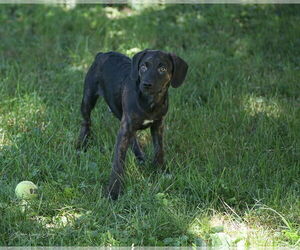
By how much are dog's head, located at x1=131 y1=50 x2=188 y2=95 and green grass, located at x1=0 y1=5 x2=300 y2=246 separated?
2.82ft

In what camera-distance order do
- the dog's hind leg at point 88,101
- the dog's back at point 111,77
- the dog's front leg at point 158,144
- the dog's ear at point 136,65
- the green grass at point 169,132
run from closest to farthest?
the green grass at point 169,132
the dog's ear at point 136,65
the dog's front leg at point 158,144
the dog's back at point 111,77
the dog's hind leg at point 88,101

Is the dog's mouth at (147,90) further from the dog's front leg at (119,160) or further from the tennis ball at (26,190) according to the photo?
the tennis ball at (26,190)

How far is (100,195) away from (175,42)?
16.5ft

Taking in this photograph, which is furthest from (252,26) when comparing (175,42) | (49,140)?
(49,140)

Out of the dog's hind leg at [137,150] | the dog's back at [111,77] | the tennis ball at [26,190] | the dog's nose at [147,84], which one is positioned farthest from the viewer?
the dog's hind leg at [137,150]

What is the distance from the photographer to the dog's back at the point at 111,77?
5832mm

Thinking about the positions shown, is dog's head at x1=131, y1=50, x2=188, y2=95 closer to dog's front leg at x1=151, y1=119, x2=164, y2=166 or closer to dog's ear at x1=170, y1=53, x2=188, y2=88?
dog's ear at x1=170, y1=53, x2=188, y2=88

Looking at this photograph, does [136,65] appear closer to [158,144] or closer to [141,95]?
[141,95]

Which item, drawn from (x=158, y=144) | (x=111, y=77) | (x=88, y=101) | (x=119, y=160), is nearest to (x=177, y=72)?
(x=158, y=144)

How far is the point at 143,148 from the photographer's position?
247 inches

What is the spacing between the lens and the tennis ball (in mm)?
4824

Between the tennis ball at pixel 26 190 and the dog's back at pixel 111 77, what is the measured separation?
1.41m

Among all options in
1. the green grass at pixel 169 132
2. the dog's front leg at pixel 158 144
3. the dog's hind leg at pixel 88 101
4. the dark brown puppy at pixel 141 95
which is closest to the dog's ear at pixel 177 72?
the dark brown puppy at pixel 141 95

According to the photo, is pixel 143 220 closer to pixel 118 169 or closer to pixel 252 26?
pixel 118 169
